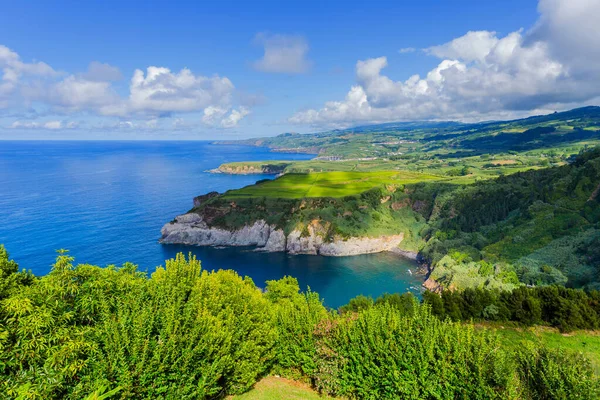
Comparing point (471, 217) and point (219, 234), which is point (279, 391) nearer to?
point (219, 234)

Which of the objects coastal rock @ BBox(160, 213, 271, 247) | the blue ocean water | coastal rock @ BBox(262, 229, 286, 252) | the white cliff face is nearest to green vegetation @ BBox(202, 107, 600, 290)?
the white cliff face

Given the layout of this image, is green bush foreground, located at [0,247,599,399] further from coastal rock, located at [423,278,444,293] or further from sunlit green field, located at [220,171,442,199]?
sunlit green field, located at [220,171,442,199]

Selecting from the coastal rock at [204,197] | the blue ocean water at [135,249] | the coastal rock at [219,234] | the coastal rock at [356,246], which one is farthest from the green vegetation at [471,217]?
the blue ocean water at [135,249]

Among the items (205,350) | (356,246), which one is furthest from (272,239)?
(205,350)

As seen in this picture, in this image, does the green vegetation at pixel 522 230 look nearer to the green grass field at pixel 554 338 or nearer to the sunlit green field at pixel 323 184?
the green grass field at pixel 554 338

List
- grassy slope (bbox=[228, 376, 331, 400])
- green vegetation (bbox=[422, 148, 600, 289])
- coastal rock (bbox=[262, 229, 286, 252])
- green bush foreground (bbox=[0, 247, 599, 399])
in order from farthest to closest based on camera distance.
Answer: coastal rock (bbox=[262, 229, 286, 252]), green vegetation (bbox=[422, 148, 600, 289]), grassy slope (bbox=[228, 376, 331, 400]), green bush foreground (bbox=[0, 247, 599, 399])

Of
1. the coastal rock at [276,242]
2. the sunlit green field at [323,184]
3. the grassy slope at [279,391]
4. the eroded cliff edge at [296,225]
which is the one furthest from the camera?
the sunlit green field at [323,184]
